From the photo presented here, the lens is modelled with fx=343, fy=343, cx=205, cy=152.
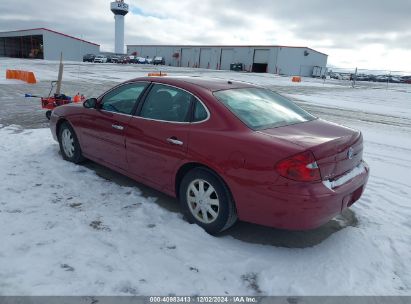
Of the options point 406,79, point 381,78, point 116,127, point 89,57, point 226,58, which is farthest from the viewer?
point 226,58

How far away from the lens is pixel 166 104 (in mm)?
4035

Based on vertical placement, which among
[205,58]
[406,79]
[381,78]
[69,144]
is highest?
[205,58]

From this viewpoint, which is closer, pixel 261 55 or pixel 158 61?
pixel 261 55

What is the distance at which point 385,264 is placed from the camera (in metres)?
3.23

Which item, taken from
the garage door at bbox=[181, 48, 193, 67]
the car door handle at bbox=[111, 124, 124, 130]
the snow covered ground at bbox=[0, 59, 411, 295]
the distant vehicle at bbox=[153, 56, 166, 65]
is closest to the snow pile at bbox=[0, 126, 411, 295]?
the snow covered ground at bbox=[0, 59, 411, 295]

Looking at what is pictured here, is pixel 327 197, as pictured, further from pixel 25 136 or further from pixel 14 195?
pixel 25 136

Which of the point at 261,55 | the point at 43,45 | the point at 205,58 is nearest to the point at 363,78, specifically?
the point at 261,55

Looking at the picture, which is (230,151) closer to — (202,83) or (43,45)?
(202,83)

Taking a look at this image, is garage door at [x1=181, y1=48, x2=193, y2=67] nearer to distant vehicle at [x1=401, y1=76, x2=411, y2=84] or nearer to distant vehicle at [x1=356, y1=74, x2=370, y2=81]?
distant vehicle at [x1=356, y1=74, x2=370, y2=81]

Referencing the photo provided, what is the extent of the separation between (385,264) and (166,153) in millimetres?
2438

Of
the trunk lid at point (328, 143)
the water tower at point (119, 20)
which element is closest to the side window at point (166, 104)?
the trunk lid at point (328, 143)

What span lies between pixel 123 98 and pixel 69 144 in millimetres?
1515

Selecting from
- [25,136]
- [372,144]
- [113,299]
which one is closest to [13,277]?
[113,299]

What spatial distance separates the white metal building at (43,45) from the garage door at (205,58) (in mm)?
21289
